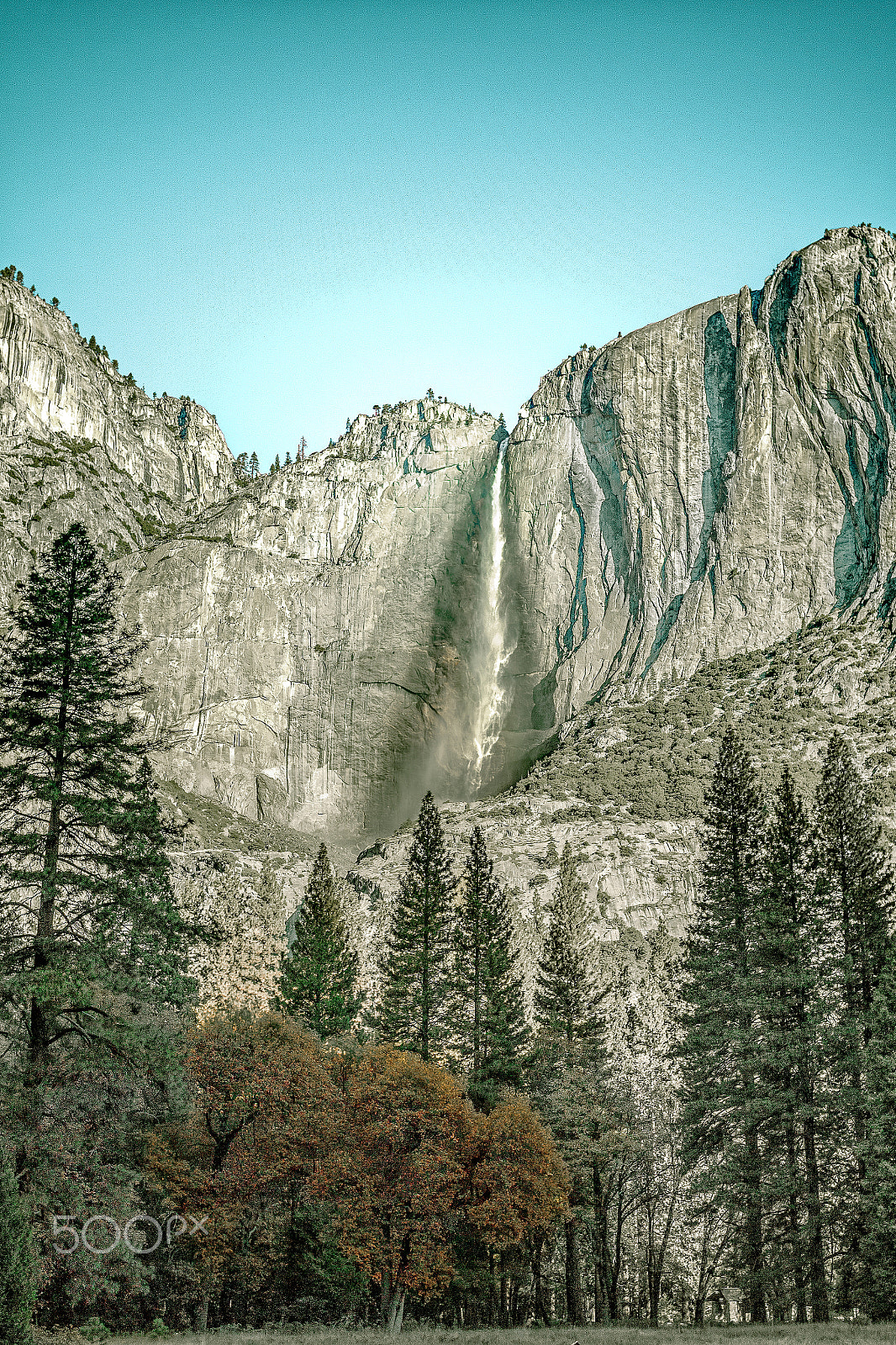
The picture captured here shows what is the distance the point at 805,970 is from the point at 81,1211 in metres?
26.4

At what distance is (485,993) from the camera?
57.9m

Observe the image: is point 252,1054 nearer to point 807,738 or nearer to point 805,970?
point 805,970

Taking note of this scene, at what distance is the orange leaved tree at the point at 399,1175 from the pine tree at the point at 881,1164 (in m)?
13.6

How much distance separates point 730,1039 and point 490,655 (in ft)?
391

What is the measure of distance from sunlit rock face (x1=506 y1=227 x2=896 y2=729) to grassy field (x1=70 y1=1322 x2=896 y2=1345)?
9981cm

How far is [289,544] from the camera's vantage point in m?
170

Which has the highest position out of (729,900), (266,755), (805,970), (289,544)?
(289,544)

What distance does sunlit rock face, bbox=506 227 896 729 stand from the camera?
130375 millimetres

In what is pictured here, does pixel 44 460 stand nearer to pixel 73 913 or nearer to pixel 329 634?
pixel 329 634

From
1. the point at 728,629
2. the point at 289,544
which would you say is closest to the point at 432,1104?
the point at 728,629

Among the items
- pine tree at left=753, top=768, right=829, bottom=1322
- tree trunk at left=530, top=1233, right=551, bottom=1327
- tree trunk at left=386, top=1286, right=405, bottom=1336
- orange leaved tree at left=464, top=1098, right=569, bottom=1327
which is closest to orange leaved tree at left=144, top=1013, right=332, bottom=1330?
tree trunk at left=386, top=1286, right=405, bottom=1336

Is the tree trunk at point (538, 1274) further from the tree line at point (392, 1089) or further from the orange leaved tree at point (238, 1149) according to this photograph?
the orange leaved tree at point (238, 1149)

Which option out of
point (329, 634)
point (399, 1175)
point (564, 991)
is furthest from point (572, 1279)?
point (329, 634)

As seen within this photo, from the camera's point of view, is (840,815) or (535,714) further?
(535,714)
